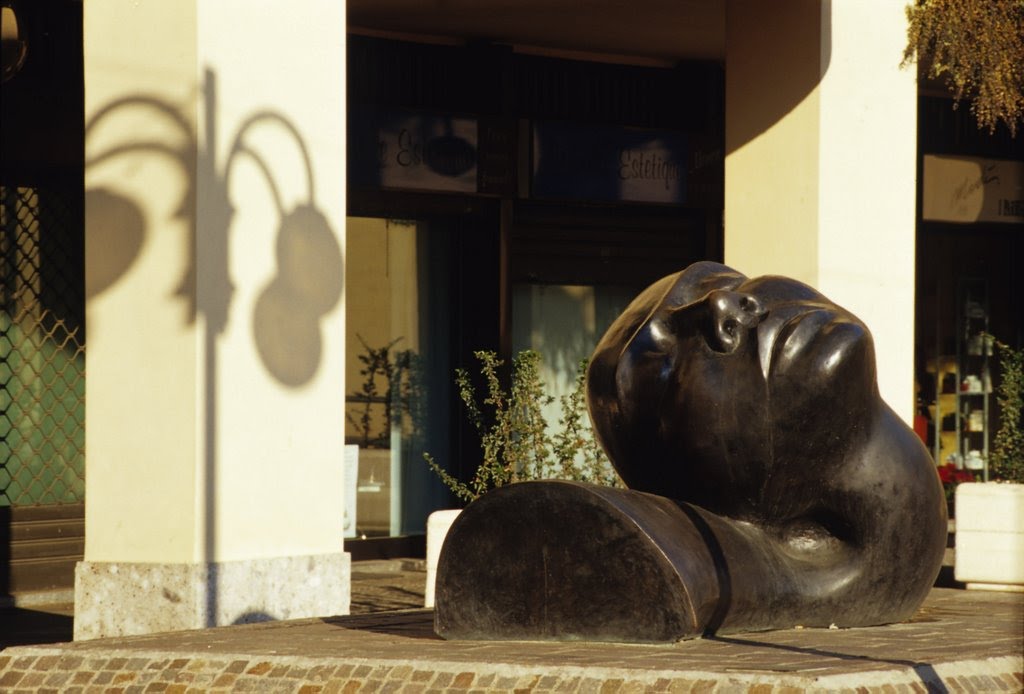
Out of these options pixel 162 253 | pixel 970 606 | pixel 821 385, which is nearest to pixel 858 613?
pixel 821 385

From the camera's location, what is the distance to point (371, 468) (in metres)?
16.2

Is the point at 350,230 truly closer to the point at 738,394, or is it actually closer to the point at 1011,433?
the point at 1011,433

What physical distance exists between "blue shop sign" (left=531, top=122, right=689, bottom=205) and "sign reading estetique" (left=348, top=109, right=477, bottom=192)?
2.41 feet

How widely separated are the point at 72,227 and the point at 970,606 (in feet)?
24.7

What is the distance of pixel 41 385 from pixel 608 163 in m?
5.66

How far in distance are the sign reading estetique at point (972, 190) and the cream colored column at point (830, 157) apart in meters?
4.89

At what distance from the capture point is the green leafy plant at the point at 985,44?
527 inches

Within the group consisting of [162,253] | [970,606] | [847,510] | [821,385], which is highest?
[162,253]

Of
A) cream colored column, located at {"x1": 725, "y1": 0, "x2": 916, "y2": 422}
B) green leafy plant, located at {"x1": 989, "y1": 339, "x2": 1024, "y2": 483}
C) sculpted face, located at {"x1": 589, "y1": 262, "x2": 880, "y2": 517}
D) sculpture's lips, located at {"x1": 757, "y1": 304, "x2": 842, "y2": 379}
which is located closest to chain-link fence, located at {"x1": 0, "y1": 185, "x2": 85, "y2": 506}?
cream colored column, located at {"x1": 725, "y1": 0, "x2": 916, "y2": 422}

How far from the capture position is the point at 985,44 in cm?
1341

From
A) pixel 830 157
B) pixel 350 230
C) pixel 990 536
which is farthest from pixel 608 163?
pixel 990 536

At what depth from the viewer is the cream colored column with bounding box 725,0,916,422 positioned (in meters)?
13.7

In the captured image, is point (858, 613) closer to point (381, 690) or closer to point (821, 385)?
point (821, 385)

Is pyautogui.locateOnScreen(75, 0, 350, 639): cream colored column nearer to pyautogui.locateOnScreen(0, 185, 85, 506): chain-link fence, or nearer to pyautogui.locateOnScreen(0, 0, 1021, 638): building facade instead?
pyautogui.locateOnScreen(0, 0, 1021, 638): building facade
